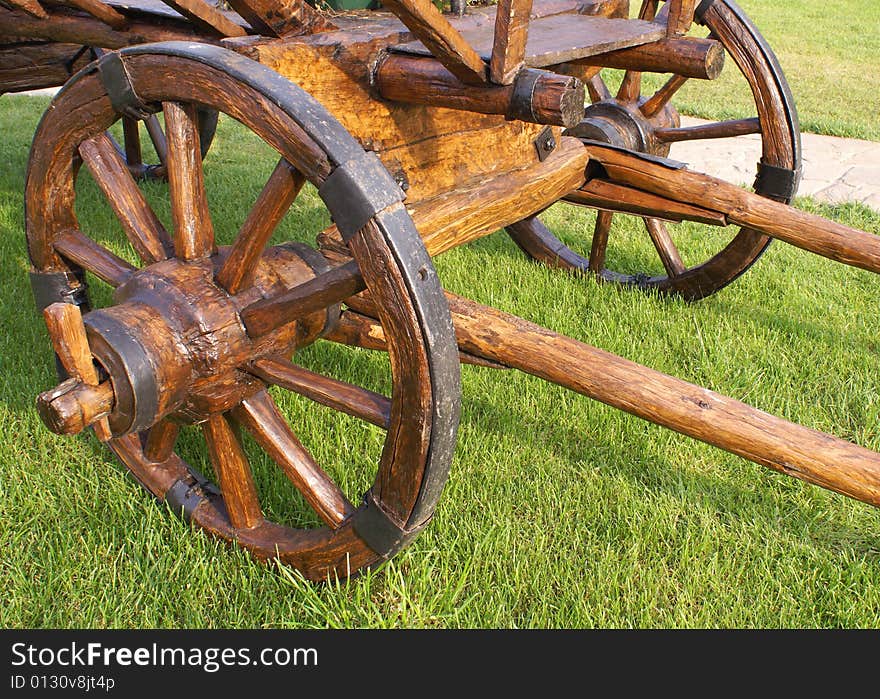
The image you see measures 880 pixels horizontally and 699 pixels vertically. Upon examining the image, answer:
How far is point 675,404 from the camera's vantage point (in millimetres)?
1802

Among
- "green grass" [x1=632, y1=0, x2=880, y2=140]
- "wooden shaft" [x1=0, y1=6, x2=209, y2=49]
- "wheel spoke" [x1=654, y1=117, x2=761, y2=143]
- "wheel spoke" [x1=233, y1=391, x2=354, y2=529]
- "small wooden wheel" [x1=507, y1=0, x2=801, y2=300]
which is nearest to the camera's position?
"wheel spoke" [x1=233, y1=391, x2=354, y2=529]

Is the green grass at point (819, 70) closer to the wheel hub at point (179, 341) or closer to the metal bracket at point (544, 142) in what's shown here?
the metal bracket at point (544, 142)

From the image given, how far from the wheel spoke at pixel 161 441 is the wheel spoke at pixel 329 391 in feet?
1.26

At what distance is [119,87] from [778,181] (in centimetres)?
207

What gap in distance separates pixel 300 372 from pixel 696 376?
1.54 m

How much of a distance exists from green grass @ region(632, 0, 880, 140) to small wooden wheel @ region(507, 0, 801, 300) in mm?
3095

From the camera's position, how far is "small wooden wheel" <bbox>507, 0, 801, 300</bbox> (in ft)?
9.29

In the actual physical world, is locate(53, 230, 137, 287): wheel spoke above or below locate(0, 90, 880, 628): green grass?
above

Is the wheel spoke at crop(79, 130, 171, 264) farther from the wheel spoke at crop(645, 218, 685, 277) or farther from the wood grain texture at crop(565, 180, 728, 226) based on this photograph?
the wheel spoke at crop(645, 218, 685, 277)

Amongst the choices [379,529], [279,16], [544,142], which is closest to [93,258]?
[279,16]

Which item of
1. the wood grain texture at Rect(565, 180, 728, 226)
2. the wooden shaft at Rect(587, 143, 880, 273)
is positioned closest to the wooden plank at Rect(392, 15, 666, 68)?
the wooden shaft at Rect(587, 143, 880, 273)

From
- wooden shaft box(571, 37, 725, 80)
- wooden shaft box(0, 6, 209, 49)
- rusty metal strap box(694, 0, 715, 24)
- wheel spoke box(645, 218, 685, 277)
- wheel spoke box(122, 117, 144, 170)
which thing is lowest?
wheel spoke box(122, 117, 144, 170)

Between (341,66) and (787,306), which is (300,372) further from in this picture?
(787,306)

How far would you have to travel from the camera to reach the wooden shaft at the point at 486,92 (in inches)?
68.8
